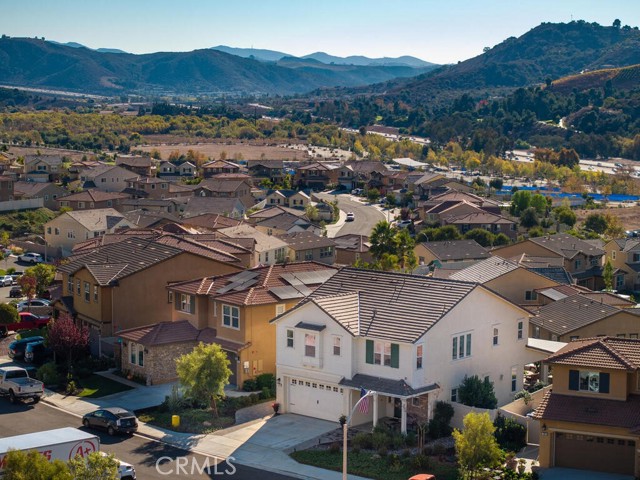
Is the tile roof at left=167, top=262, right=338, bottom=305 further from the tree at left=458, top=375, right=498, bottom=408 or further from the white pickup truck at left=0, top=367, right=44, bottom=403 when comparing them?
the tree at left=458, top=375, right=498, bottom=408

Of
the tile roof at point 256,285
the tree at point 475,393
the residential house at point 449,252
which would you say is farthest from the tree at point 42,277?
the tree at point 475,393

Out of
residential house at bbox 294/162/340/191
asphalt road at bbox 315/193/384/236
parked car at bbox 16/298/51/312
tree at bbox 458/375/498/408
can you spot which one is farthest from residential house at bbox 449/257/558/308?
residential house at bbox 294/162/340/191

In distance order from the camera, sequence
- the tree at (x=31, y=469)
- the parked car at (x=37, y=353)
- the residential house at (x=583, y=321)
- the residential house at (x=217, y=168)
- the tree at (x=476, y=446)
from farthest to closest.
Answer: the residential house at (x=217, y=168)
the residential house at (x=583, y=321)
the parked car at (x=37, y=353)
the tree at (x=476, y=446)
the tree at (x=31, y=469)

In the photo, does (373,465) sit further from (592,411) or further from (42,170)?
(42,170)

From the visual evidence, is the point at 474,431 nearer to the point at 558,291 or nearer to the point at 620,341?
the point at 620,341

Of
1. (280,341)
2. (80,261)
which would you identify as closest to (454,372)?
(280,341)

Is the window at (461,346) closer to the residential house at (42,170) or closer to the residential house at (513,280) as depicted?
the residential house at (513,280)
